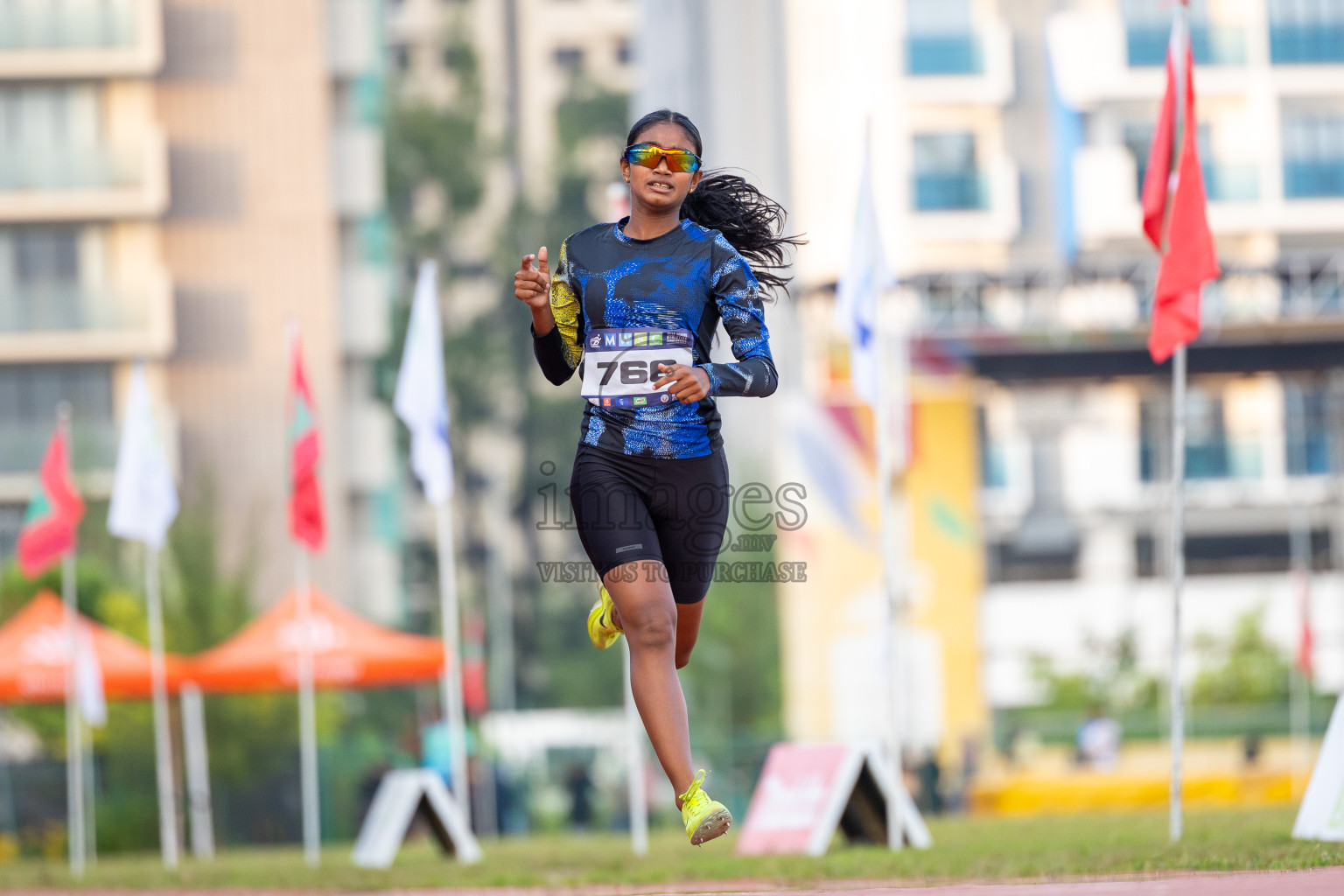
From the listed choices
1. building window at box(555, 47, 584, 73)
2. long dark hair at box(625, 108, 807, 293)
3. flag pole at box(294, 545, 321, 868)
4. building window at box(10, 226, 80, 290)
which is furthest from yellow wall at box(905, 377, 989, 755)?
building window at box(555, 47, 584, 73)

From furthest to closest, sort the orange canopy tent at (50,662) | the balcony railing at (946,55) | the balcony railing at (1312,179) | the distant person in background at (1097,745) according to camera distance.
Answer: the balcony railing at (1312,179) → the balcony railing at (946,55) → the distant person in background at (1097,745) → the orange canopy tent at (50,662)

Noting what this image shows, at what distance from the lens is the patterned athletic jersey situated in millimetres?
6344

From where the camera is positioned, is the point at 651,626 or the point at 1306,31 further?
the point at 1306,31

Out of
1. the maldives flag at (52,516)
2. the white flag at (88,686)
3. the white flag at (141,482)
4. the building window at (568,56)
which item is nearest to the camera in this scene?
the white flag at (141,482)

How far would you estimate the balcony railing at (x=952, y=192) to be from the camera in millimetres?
45281

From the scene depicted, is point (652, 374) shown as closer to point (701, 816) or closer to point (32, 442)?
point (701, 816)

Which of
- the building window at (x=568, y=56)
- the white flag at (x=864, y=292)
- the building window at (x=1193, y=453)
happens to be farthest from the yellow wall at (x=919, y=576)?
the building window at (x=568, y=56)

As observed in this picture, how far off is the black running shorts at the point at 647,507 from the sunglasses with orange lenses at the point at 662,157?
92 centimetres

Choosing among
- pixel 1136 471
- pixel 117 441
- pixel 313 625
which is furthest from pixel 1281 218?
pixel 313 625

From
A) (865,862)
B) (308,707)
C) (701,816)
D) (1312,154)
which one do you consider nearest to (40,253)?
(308,707)

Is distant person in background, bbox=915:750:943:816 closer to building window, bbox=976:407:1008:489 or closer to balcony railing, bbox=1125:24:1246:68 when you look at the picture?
building window, bbox=976:407:1008:489

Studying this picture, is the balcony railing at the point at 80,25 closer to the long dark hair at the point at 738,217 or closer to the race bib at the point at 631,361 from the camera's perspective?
the long dark hair at the point at 738,217

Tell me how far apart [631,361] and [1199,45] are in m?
42.4

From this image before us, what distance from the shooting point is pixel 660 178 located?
6348 millimetres
